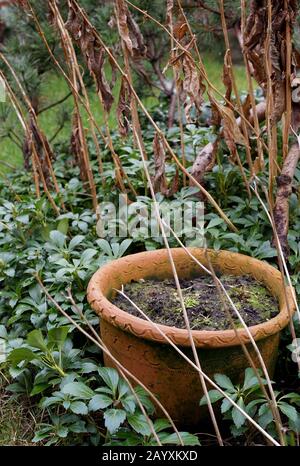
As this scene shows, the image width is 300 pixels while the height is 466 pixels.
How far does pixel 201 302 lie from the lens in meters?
1.60

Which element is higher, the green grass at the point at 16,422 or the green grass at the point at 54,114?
the green grass at the point at 54,114

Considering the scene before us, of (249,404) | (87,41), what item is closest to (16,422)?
(249,404)

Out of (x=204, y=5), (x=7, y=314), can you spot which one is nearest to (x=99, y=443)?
(x=7, y=314)

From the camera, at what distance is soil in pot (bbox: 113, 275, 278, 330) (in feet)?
5.04

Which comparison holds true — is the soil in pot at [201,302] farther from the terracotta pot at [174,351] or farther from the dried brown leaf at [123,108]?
the dried brown leaf at [123,108]

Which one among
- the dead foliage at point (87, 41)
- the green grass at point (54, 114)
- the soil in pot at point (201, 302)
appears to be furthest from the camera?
the green grass at point (54, 114)

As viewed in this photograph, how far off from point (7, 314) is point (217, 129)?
0.89m

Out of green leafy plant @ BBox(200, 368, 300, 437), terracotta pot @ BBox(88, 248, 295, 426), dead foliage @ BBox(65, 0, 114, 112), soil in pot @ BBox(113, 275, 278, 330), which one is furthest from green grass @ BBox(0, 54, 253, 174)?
green leafy plant @ BBox(200, 368, 300, 437)

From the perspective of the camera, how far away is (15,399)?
167cm

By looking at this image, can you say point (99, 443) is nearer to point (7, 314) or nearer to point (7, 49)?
point (7, 314)

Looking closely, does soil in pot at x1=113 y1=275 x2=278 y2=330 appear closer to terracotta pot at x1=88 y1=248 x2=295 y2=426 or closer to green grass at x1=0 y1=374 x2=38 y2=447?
terracotta pot at x1=88 y1=248 x2=295 y2=426

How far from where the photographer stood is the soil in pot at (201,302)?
1536 millimetres

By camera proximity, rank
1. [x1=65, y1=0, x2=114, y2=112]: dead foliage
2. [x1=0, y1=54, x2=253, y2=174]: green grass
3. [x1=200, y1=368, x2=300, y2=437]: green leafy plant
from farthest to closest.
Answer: [x1=0, y1=54, x2=253, y2=174]: green grass < [x1=65, y1=0, x2=114, y2=112]: dead foliage < [x1=200, y1=368, x2=300, y2=437]: green leafy plant

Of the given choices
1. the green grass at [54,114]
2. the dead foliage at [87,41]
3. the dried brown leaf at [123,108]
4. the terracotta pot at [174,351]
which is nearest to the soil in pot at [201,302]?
the terracotta pot at [174,351]
